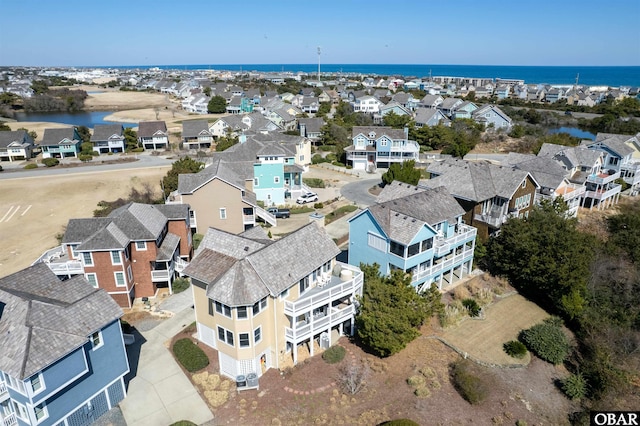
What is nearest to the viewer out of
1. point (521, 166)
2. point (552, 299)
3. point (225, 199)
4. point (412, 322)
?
point (412, 322)

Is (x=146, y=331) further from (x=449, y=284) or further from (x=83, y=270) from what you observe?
(x=449, y=284)

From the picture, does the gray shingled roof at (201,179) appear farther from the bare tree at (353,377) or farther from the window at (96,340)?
the bare tree at (353,377)

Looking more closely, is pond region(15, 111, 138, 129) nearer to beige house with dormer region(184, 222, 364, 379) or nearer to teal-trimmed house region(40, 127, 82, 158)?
teal-trimmed house region(40, 127, 82, 158)

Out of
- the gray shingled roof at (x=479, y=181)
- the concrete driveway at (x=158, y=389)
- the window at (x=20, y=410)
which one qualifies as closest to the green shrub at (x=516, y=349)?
the gray shingled roof at (x=479, y=181)

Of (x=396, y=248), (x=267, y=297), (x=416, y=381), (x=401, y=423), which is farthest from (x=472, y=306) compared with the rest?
(x=267, y=297)

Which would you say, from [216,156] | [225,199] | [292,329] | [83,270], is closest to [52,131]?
[216,156]

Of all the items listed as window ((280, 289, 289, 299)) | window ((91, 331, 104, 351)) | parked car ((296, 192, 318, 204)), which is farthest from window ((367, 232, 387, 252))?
parked car ((296, 192, 318, 204))
